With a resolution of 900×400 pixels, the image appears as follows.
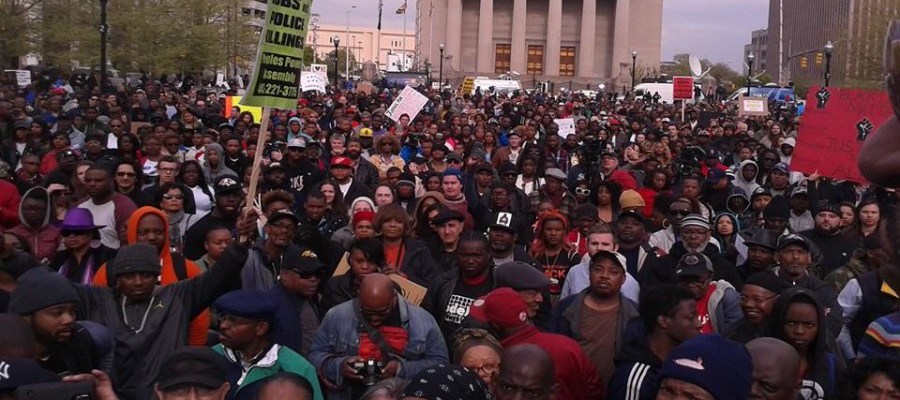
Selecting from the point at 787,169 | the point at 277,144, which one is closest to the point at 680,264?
the point at 787,169

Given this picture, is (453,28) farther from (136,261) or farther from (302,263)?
(136,261)

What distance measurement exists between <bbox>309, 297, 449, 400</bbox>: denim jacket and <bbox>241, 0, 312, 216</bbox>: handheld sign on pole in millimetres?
1528

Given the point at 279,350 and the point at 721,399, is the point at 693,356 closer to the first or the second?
the point at 721,399

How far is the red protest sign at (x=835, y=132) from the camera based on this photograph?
1074 cm

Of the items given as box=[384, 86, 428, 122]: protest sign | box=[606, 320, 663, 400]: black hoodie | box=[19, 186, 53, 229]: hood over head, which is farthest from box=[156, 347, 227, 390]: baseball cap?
box=[384, 86, 428, 122]: protest sign

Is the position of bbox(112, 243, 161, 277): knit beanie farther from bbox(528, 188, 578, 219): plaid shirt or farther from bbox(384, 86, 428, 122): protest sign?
bbox(384, 86, 428, 122): protest sign

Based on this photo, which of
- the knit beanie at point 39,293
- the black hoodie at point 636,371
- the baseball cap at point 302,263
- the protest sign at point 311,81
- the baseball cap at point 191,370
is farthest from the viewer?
the protest sign at point 311,81

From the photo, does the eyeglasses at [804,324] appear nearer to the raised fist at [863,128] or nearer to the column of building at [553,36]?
the raised fist at [863,128]

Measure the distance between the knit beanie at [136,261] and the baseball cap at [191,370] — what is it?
4.08 ft

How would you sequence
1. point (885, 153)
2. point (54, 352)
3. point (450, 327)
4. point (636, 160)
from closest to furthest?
point (885, 153) < point (54, 352) < point (450, 327) < point (636, 160)

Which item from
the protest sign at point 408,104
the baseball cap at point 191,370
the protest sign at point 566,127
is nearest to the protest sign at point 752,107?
the protest sign at point 566,127

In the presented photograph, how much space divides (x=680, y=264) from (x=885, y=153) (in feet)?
15.3

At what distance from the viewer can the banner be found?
6.73 m

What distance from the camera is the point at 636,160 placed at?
1432 cm
